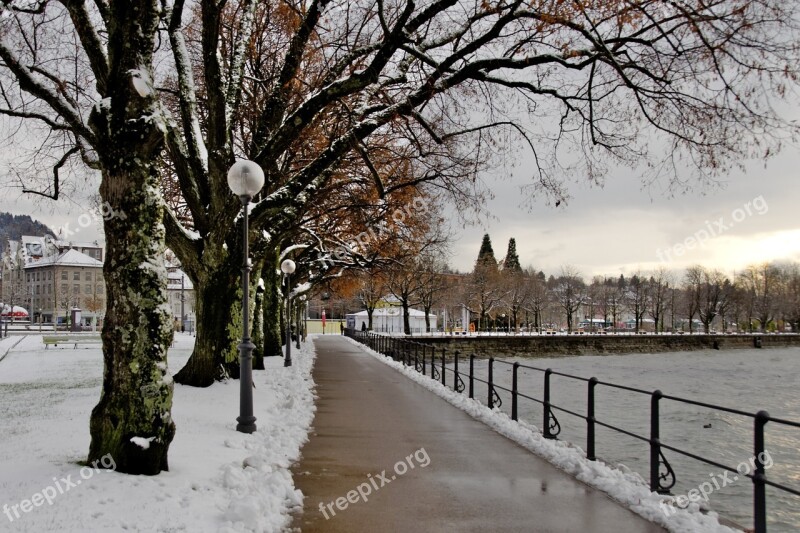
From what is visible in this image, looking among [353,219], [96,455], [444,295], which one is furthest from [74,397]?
[444,295]

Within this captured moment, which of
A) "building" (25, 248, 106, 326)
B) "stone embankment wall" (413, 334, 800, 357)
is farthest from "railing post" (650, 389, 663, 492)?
"building" (25, 248, 106, 326)

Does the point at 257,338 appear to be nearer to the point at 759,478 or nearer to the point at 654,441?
the point at 654,441

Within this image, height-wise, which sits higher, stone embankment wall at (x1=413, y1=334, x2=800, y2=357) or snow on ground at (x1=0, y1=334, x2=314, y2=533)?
snow on ground at (x1=0, y1=334, x2=314, y2=533)

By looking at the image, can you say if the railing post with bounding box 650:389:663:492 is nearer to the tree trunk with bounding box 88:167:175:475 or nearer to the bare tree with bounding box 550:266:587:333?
the tree trunk with bounding box 88:167:175:475

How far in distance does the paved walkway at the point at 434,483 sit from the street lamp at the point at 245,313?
0.96 meters

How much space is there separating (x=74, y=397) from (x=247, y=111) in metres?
8.40

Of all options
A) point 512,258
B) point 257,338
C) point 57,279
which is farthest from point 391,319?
point 257,338

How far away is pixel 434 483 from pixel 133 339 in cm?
346

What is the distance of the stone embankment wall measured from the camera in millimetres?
59000

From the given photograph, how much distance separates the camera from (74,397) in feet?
39.3

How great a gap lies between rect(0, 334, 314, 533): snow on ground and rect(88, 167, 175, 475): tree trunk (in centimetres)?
26

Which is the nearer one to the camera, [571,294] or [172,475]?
[172,475]

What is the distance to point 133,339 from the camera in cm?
590

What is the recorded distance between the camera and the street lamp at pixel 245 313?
8.47 metres
